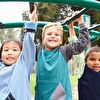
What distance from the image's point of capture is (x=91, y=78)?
271cm

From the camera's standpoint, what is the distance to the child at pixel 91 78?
2668 millimetres

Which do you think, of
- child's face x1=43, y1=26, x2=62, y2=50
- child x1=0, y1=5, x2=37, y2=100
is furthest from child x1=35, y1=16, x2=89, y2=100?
child x1=0, y1=5, x2=37, y2=100

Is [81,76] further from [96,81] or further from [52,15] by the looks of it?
[52,15]

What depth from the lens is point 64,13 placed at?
1905 centimetres

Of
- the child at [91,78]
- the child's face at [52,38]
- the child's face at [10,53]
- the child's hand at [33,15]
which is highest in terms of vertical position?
Result: the child's hand at [33,15]

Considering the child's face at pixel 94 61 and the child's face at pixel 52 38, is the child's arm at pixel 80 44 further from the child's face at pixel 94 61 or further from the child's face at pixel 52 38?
the child's face at pixel 94 61

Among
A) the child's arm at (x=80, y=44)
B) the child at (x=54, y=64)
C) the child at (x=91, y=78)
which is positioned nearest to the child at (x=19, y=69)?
the child at (x=54, y=64)

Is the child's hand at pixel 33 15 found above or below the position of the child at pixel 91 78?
above

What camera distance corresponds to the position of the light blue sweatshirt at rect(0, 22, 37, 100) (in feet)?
7.65

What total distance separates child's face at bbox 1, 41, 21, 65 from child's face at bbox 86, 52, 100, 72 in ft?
1.88

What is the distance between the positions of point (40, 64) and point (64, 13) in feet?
54.8

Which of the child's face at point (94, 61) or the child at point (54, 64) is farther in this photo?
the child's face at point (94, 61)

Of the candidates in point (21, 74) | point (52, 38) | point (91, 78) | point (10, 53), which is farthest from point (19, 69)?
point (91, 78)

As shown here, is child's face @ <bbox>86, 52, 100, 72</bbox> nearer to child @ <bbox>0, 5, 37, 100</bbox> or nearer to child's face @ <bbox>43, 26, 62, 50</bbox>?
child's face @ <bbox>43, 26, 62, 50</bbox>
